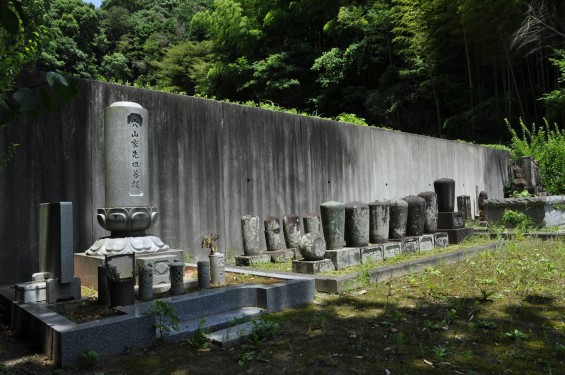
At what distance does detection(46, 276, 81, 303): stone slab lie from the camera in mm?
4383

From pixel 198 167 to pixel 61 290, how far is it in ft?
10.7

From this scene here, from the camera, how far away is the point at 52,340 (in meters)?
3.45

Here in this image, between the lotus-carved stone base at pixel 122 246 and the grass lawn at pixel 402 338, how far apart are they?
146 cm

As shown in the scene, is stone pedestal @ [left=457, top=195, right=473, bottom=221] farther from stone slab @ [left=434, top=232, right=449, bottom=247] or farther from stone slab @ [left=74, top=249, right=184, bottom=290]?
stone slab @ [left=74, top=249, right=184, bottom=290]

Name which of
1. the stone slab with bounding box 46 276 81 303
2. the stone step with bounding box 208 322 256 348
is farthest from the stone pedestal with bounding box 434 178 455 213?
the stone slab with bounding box 46 276 81 303

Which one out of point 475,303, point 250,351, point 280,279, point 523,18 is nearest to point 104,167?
point 280,279

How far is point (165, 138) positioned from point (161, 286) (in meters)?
2.52

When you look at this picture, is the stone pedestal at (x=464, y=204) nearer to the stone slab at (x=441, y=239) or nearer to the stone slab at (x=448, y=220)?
the stone slab at (x=448, y=220)

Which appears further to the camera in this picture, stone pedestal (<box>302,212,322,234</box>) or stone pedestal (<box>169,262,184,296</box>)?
stone pedestal (<box>302,212,322,234</box>)

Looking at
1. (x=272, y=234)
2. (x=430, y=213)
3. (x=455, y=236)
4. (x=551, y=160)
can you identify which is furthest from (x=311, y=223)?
(x=551, y=160)

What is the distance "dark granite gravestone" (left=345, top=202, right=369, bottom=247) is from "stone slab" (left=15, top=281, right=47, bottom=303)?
4259mm

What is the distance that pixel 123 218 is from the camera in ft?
18.2

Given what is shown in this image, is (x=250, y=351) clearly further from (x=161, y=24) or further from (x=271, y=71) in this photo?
(x=161, y=24)

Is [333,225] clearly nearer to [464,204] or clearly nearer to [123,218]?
[123,218]
